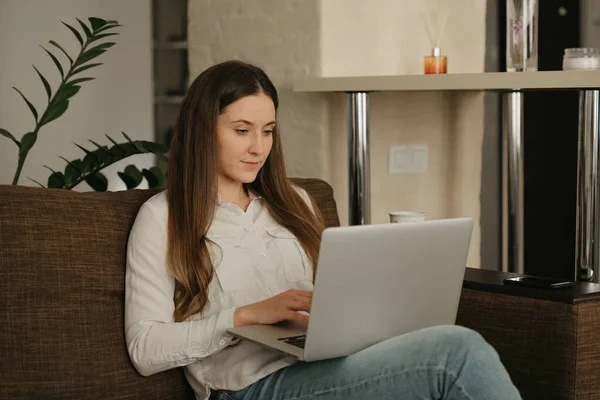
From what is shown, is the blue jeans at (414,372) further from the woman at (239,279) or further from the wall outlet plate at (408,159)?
the wall outlet plate at (408,159)

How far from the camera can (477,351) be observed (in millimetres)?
1794

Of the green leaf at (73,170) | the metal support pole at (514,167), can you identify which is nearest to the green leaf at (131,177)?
the green leaf at (73,170)

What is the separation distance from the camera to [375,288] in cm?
182

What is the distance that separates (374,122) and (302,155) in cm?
31

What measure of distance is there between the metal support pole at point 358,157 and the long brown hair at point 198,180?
2.49ft

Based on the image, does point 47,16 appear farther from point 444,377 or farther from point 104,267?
point 444,377

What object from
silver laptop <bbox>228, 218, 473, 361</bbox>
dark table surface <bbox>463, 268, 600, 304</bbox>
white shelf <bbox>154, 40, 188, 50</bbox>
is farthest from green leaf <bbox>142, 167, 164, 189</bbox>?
white shelf <bbox>154, 40, 188, 50</bbox>

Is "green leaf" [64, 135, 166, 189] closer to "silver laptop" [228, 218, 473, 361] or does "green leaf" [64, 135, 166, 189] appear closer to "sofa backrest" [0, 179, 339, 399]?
"sofa backrest" [0, 179, 339, 399]

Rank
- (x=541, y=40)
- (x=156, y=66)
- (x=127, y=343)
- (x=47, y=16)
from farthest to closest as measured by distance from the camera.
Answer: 1. (x=156, y=66)
2. (x=47, y=16)
3. (x=541, y=40)
4. (x=127, y=343)

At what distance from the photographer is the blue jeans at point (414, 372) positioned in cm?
178

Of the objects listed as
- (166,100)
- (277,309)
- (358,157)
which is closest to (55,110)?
(358,157)

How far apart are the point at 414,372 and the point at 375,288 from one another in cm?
17

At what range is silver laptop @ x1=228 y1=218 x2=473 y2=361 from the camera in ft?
5.77

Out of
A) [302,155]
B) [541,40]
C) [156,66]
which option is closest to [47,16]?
[156,66]
